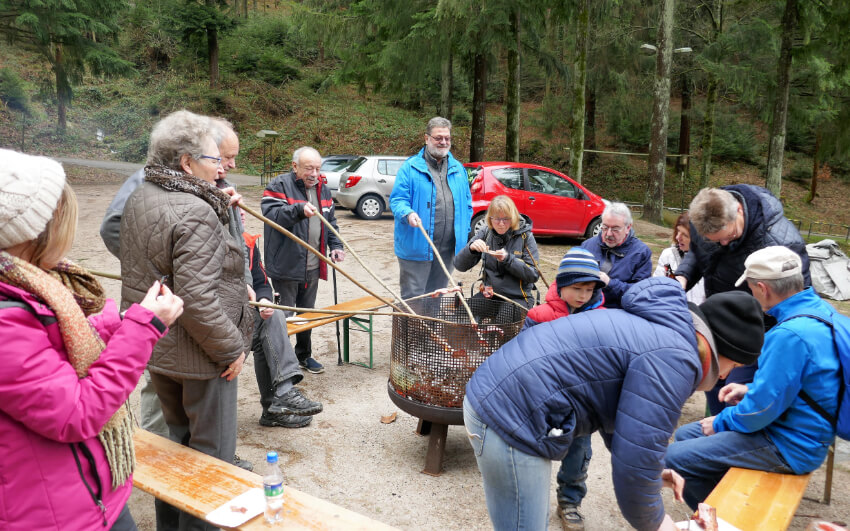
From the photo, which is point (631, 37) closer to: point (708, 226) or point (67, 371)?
point (708, 226)

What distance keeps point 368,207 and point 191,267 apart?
11591mm

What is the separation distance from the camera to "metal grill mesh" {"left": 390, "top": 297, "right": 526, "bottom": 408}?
11.7 feet

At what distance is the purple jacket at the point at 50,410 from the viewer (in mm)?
1457

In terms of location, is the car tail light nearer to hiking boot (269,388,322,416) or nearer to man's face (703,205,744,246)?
hiking boot (269,388,322,416)


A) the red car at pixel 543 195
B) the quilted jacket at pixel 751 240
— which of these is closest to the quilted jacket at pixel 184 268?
the quilted jacket at pixel 751 240

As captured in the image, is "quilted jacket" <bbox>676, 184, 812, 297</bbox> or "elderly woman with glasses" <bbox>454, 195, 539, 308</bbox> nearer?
"quilted jacket" <bbox>676, 184, 812, 297</bbox>

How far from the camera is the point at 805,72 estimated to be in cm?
1834

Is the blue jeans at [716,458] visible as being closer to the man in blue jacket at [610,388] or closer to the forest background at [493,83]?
the man in blue jacket at [610,388]

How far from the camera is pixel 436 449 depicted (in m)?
3.77

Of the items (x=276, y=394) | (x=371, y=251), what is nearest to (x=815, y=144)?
(x=371, y=251)

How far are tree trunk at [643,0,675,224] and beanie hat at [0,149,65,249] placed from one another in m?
14.7

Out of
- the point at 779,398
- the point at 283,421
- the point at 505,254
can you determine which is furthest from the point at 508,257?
the point at 779,398

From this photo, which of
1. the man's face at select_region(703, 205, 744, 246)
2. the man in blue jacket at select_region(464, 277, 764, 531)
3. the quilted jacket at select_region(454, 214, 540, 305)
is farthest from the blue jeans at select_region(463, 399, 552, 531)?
the quilted jacket at select_region(454, 214, 540, 305)

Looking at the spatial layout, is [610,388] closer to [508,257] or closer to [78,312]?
[78,312]
